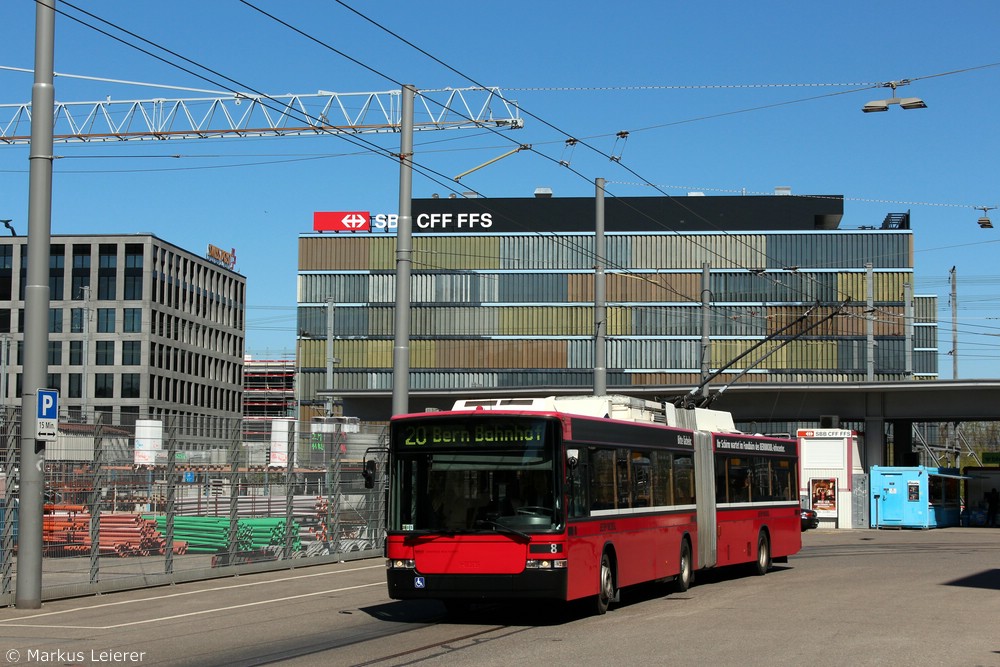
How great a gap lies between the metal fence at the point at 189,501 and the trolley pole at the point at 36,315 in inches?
35.0

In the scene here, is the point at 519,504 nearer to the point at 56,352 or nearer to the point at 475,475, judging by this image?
the point at 475,475

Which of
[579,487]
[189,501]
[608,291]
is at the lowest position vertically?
[189,501]

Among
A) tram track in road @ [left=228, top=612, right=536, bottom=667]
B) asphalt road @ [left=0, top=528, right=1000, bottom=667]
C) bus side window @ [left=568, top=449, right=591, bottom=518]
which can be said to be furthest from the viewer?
bus side window @ [left=568, top=449, right=591, bottom=518]

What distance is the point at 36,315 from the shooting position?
1697cm

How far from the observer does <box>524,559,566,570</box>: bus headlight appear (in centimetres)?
1523

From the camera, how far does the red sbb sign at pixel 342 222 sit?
11231cm

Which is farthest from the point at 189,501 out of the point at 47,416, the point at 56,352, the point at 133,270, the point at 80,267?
the point at 56,352

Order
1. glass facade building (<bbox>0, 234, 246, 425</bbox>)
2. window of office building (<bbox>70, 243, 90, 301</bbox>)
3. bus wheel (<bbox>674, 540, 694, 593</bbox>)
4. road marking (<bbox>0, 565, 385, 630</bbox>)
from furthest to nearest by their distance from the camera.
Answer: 1. window of office building (<bbox>70, 243, 90, 301</bbox>)
2. glass facade building (<bbox>0, 234, 246, 425</bbox>)
3. bus wheel (<bbox>674, 540, 694, 593</bbox>)
4. road marking (<bbox>0, 565, 385, 630</bbox>)

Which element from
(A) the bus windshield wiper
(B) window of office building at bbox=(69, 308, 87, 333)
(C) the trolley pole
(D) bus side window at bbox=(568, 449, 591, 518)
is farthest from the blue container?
(B) window of office building at bbox=(69, 308, 87, 333)

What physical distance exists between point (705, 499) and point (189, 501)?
28.4 ft

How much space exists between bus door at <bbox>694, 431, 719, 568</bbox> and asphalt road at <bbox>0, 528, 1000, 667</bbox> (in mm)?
590

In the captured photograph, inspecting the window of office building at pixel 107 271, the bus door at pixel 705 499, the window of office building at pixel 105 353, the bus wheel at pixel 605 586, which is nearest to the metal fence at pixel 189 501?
the bus wheel at pixel 605 586

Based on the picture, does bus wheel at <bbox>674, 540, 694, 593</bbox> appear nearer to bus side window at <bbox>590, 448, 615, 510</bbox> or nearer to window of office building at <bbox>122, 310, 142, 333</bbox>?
bus side window at <bbox>590, 448, 615, 510</bbox>

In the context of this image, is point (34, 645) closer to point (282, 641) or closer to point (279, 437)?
point (282, 641)
